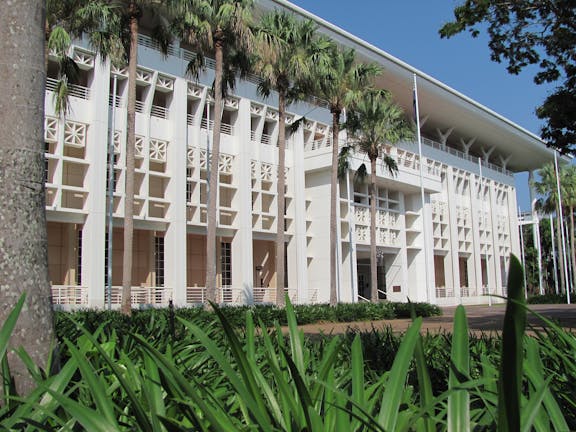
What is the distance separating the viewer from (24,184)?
146 inches

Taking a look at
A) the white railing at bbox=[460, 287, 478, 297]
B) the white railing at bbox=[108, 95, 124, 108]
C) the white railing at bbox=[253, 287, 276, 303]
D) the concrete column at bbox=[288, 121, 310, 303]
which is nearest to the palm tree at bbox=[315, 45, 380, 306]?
the white railing at bbox=[253, 287, 276, 303]

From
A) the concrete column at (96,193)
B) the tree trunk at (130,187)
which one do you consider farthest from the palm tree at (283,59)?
the concrete column at (96,193)

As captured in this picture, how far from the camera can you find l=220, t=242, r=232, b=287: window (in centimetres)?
3194

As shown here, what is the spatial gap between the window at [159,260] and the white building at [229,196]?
0.07 metres

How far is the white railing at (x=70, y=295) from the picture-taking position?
75.7 feet

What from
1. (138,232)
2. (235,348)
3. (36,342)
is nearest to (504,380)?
(235,348)

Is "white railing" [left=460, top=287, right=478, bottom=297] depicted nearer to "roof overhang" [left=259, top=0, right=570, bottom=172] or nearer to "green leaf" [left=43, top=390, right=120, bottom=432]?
"roof overhang" [left=259, top=0, right=570, bottom=172]

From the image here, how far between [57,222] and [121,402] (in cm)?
2453

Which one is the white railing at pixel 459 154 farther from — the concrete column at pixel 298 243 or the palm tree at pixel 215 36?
the palm tree at pixel 215 36

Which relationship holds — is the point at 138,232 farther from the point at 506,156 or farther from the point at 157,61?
the point at 506,156

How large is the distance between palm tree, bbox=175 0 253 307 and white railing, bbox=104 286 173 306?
5.68 m

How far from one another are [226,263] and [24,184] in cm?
2849

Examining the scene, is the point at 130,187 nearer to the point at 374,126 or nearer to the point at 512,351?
the point at 374,126

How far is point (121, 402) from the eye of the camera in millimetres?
3064
